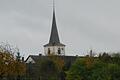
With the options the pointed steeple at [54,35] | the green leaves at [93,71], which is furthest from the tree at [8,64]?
the pointed steeple at [54,35]

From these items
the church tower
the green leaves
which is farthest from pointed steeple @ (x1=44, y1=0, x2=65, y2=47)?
the green leaves

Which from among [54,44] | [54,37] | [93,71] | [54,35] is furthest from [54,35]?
[93,71]

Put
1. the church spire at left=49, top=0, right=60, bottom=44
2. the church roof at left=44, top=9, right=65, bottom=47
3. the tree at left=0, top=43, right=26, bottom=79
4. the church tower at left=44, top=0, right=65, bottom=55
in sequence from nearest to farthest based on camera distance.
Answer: the tree at left=0, top=43, right=26, bottom=79 < the church spire at left=49, top=0, right=60, bottom=44 < the church roof at left=44, top=9, right=65, bottom=47 < the church tower at left=44, top=0, right=65, bottom=55

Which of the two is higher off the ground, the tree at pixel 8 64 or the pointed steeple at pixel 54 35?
the pointed steeple at pixel 54 35

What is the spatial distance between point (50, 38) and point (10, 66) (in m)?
104

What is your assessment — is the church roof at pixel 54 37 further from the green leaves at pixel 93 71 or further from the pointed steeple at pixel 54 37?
the green leaves at pixel 93 71

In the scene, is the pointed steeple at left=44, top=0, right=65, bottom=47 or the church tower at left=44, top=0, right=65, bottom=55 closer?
the pointed steeple at left=44, top=0, right=65, bottom=47

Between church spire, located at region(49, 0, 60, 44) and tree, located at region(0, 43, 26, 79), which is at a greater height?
church spire, located at region(49, 0, 60, 44)

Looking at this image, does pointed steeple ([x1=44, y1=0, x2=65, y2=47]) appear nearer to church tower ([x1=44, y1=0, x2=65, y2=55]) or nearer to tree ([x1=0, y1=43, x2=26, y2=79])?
church tower ([x1=44, y1=0, x2=65, y2=55])

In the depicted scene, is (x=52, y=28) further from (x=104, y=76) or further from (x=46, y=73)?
(x=104, y=76)

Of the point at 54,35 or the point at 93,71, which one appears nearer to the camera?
the point at 93,71

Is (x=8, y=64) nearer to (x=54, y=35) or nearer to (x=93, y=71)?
(x=93, y=71)

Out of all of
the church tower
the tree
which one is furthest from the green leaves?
the church tower

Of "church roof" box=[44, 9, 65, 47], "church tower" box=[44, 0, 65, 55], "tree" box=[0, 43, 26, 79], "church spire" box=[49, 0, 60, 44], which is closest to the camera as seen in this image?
"tree" box=[0, 43, 26, 79]
